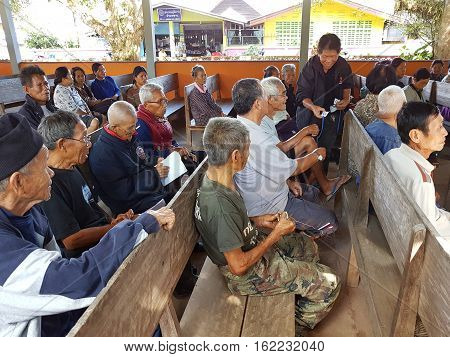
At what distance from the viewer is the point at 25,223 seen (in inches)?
49.3

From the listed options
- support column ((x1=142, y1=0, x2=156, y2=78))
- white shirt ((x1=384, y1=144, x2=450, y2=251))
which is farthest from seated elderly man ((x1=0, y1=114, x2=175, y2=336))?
support column ((x1=142, y1=0, x2=156, y2=78))

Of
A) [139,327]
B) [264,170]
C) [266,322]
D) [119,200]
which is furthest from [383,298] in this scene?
[119,200]

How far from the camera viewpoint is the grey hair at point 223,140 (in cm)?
177

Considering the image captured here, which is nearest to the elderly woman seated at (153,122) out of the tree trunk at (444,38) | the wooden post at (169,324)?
the wooden post at (169,324)

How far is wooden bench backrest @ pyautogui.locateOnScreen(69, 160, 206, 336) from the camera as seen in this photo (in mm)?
1058

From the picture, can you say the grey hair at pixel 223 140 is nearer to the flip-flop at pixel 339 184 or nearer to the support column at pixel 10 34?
the flip-flop at pixel 339 184

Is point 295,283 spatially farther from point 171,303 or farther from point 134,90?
point 134,90

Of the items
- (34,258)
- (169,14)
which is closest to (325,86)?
(34,258)

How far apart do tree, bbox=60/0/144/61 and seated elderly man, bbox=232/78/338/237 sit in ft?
24.9

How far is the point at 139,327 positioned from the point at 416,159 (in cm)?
172

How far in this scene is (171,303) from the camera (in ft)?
5.72

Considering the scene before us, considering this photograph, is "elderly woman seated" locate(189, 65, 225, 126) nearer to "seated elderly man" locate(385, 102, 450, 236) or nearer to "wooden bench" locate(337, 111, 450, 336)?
"wooden bench" locate(337, 111, 450, 336)

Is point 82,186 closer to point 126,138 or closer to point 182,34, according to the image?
point 126,138

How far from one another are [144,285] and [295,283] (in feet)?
2.97
